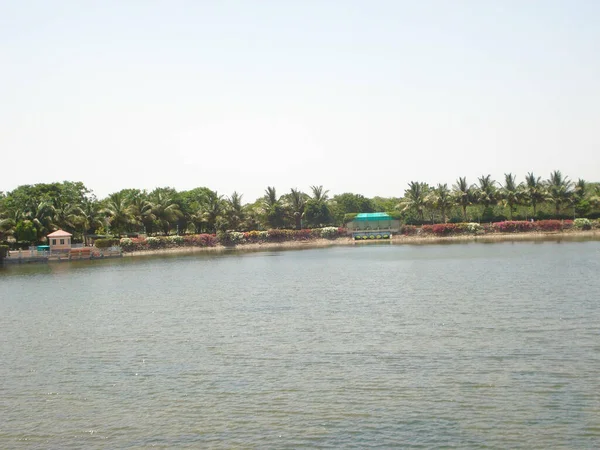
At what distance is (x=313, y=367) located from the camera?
19.4 metres

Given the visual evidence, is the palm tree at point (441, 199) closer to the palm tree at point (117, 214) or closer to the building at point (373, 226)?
the building at point (373, 226)

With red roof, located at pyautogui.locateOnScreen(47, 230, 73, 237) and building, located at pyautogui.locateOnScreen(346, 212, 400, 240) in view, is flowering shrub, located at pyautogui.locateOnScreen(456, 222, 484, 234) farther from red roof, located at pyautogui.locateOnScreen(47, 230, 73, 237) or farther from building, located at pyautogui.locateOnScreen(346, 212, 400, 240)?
red roof, located at pyautogui.locateOnScreen(47, 230, 73, 237)

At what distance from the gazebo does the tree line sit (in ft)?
12.1

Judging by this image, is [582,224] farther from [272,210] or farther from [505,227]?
[272,210]

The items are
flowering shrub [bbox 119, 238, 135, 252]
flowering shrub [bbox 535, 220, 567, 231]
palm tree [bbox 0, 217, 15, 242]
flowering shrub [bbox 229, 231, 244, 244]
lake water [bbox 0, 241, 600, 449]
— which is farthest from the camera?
flowering shrub [bbox 229, 231, 244, 244]

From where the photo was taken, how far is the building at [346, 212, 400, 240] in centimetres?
9506

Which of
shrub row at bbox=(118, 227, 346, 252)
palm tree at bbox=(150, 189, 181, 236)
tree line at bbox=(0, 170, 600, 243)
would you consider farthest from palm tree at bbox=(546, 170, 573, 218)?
palm tree at bbox=(150, 189, 181, 236)

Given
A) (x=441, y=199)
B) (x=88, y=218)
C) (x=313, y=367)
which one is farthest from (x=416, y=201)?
(x=313, y=367)

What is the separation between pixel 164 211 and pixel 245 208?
44.1ft

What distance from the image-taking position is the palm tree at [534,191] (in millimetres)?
92875

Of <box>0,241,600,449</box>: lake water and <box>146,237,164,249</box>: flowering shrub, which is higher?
<box>146,237,164,249</box>: flowering shrub

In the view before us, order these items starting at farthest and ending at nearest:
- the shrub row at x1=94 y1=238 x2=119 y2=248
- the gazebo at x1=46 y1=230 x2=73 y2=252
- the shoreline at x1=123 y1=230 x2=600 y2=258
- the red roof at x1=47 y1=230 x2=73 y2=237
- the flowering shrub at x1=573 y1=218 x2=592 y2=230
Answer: the flowering shrub at x1=573 y1=218 x2=592 y2=230
the shoreline at x1=123 y1=230 x2=600 y2=258
the shrub row at x1=94 y1=238 x2=119 y2=248
the red roof at x1=47 y1=230 x2=73 y2=237
the gazebo at x1=46 y1=230 x2=73 y2=252

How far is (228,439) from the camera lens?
551 inches

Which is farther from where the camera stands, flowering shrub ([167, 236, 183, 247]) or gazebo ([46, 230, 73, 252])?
flowering shrub ([167, 236, 183, 247])
